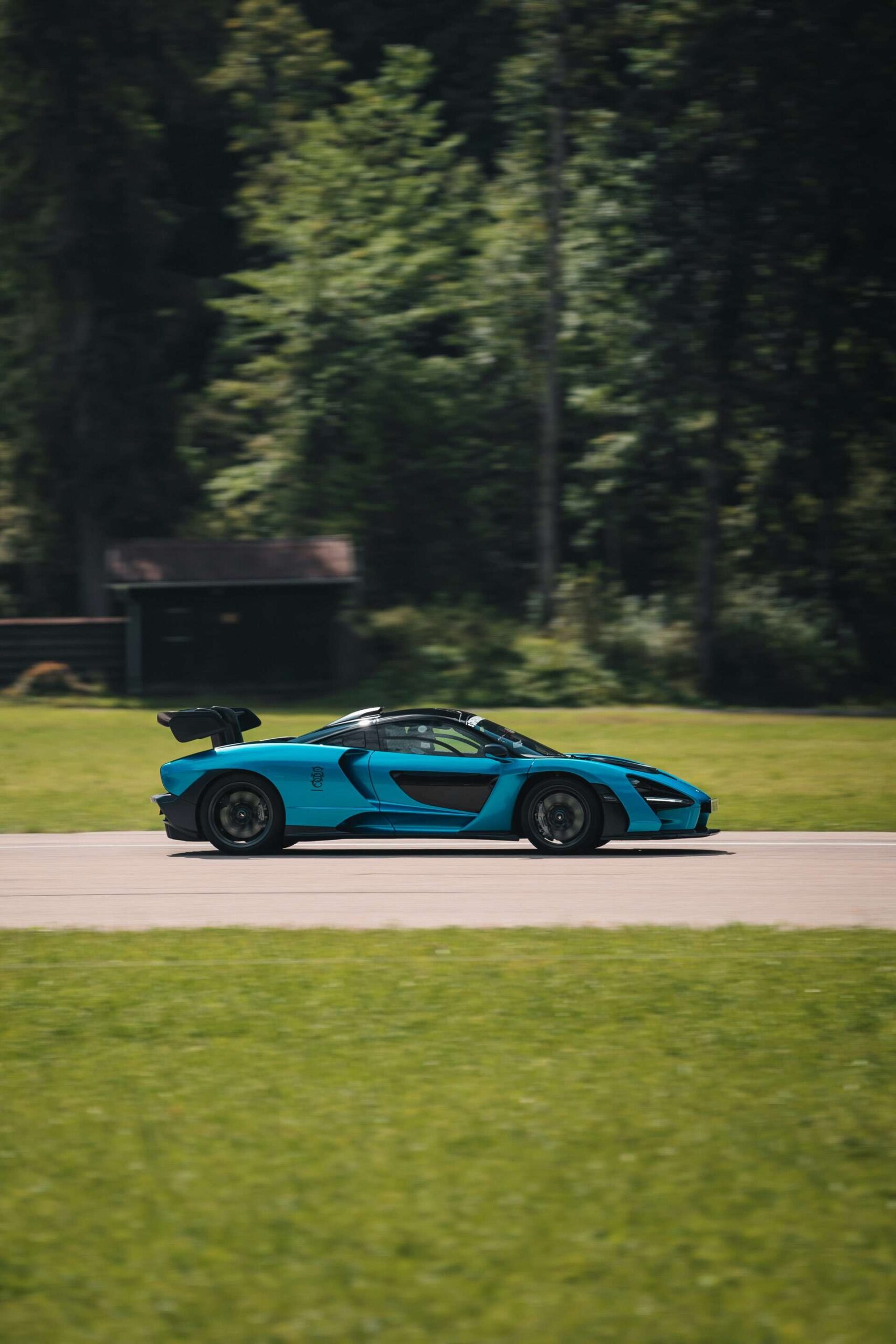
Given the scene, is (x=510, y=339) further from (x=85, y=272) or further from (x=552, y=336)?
(x=85, y=272)

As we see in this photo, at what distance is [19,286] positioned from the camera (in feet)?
129

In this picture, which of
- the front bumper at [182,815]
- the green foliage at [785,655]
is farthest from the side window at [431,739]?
the green foliage at [785,655]

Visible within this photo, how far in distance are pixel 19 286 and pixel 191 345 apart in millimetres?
7019

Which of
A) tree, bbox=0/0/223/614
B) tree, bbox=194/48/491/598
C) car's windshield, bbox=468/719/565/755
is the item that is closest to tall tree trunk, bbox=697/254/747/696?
tree, bbox=194/48/491/598

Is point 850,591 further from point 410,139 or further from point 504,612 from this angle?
point 410,139

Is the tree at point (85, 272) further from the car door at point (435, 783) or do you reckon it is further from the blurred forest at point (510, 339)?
the car door at point (435, 783)

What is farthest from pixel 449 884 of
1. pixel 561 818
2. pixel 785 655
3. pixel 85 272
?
pixel 85 272

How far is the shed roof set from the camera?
108 feet

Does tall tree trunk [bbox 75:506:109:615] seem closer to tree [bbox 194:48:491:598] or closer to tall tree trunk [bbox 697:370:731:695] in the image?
tree [bbox 194:48:491:598]

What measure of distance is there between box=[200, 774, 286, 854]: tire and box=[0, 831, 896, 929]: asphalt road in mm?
193

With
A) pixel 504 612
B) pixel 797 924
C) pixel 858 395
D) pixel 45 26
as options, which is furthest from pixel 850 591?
pixel 797 924

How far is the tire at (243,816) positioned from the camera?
12.0 meters

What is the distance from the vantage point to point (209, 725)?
12.5 m

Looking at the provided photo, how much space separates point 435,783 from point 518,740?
30.4 inches
